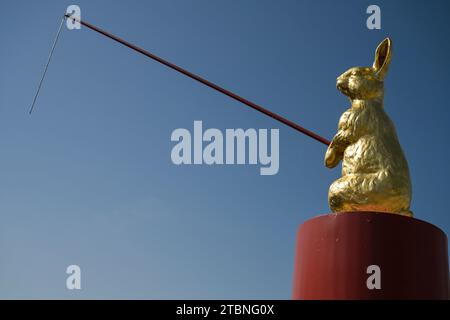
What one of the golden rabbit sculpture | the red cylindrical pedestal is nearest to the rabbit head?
the golden rabbit sculpture

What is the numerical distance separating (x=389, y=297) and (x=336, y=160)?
1.93m

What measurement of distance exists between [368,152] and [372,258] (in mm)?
1280

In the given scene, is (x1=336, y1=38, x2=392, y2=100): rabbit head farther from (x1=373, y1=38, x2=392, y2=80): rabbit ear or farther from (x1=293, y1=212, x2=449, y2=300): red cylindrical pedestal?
(x1=293, y1=212, x2=449, y2=300): red cylindrical pedestal

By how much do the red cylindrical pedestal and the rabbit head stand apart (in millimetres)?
1697

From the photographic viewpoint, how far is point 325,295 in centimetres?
618

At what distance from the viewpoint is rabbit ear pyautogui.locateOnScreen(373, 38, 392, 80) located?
7.42 meters

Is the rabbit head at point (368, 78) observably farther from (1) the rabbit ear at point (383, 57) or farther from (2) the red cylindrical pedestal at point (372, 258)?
(2) the red cylindrical pedestal at point (372, 258)

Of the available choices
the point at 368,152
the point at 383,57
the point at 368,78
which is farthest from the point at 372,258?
the point at 383,57

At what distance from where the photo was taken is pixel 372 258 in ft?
20.0

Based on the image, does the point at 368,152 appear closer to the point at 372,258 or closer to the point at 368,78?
the point at 368,78

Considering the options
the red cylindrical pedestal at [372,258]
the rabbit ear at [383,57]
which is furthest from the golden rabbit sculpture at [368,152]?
the red cylindrical pedestal at [372,258]

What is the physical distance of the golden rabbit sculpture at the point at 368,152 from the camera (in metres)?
6.59
